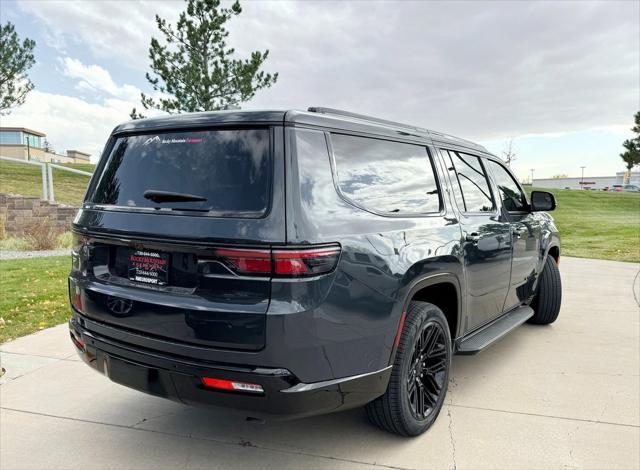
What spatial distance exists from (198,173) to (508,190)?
323 cm

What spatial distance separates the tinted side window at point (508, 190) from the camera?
4.48 m

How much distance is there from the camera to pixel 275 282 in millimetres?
2227

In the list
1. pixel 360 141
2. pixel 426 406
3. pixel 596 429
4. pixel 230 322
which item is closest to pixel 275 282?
pixel 230 322

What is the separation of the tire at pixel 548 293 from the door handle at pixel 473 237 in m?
2.22

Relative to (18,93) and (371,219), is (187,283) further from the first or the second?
(18,93)

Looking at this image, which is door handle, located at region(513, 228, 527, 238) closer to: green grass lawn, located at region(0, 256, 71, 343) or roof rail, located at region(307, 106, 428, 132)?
roof rail, located at region(307, 106, 428, 132)

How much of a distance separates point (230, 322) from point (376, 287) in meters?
0.76

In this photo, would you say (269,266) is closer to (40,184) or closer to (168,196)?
(168,196)

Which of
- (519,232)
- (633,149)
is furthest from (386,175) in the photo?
(633,149)

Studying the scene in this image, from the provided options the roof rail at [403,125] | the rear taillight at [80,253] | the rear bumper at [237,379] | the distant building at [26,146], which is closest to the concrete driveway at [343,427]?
the rear bumper at [237,379]

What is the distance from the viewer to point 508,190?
4.69m

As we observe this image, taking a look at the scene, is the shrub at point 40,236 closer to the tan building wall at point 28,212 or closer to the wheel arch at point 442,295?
the tan building wall at point 28,212

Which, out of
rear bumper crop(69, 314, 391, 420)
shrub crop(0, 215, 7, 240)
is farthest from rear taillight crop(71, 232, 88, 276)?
shrub crop(0, 215, 7, 240)

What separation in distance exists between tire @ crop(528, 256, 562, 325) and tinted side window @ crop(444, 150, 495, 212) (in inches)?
69.7
